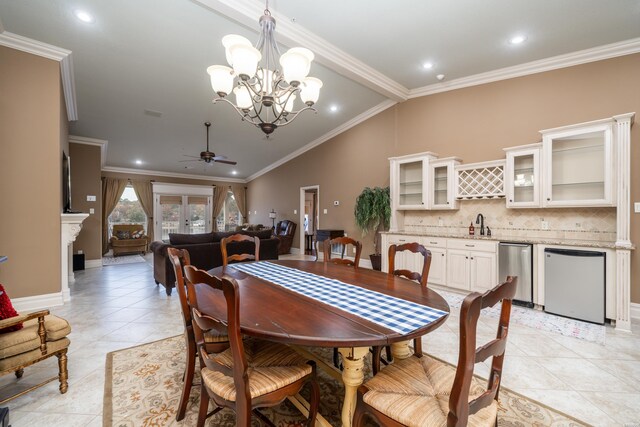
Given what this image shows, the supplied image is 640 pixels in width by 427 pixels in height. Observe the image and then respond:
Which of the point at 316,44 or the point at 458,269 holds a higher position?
the point at 316,44

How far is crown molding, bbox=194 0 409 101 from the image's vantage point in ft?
8.98

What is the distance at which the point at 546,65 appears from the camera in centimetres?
366

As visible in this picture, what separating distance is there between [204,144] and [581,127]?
732 centimetres

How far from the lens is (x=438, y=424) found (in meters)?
0.96

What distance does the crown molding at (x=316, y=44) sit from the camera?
2738 millimetres

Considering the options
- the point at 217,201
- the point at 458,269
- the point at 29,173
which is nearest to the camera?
the point at 29,173

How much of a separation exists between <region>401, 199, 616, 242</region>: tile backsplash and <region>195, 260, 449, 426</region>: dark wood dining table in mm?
3099

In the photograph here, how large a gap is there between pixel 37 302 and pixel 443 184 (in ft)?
19.5

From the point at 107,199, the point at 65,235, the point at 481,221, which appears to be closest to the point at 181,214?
the point at 107,199

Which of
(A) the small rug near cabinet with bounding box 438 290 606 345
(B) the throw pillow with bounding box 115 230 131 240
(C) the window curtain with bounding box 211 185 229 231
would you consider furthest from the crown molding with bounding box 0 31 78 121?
(C) the window curtain with bounding box 211 185 229 231

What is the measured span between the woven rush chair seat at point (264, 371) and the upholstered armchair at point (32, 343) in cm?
125

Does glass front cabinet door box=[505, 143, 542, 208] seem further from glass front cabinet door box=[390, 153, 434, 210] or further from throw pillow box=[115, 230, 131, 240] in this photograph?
throw pillow box=[115, 230, 131, 240]

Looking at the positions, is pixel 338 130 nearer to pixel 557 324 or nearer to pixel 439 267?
pixel 439 267

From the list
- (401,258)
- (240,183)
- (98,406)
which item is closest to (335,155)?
(401,258)
